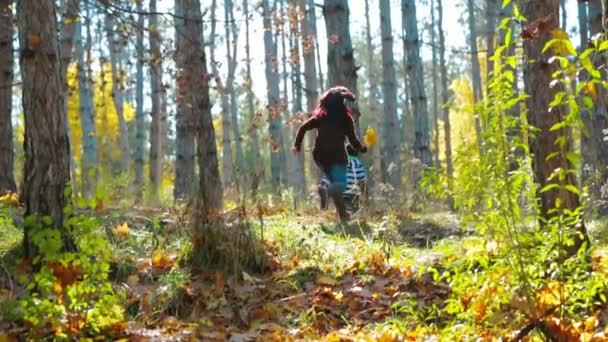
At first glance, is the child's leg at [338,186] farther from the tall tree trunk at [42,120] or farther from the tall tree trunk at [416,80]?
the tall tree trunk at [416,80]

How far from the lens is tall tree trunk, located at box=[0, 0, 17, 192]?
8.09 meters

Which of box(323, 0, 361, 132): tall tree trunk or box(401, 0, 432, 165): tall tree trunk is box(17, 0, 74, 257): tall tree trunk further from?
box(401, 0, 432, 165): tall tree trunk

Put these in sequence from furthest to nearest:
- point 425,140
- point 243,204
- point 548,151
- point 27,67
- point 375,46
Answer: point 375,46 < point 425,140 < point 243,204 < point 27,67 < point 548,151

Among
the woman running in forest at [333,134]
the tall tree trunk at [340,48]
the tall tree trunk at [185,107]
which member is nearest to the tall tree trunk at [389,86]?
the tall tree trunk at [185,107]

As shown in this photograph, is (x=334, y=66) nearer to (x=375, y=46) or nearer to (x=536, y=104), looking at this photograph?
(x=536, y=104)

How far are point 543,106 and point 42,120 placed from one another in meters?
3.03

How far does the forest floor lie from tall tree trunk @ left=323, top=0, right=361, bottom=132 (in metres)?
4.05

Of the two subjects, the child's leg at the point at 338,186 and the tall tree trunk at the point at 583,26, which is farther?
the tall tree trunk at the point at 583,26

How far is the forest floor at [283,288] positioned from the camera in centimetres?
365

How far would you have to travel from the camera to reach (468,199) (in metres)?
3.08

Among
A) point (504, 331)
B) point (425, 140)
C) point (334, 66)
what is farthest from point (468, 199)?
point (425, 140)

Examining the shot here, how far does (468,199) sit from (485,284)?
375 mm

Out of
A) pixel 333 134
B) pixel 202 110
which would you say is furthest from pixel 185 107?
pixel 333 134

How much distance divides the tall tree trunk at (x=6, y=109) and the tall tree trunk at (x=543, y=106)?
608 cm
